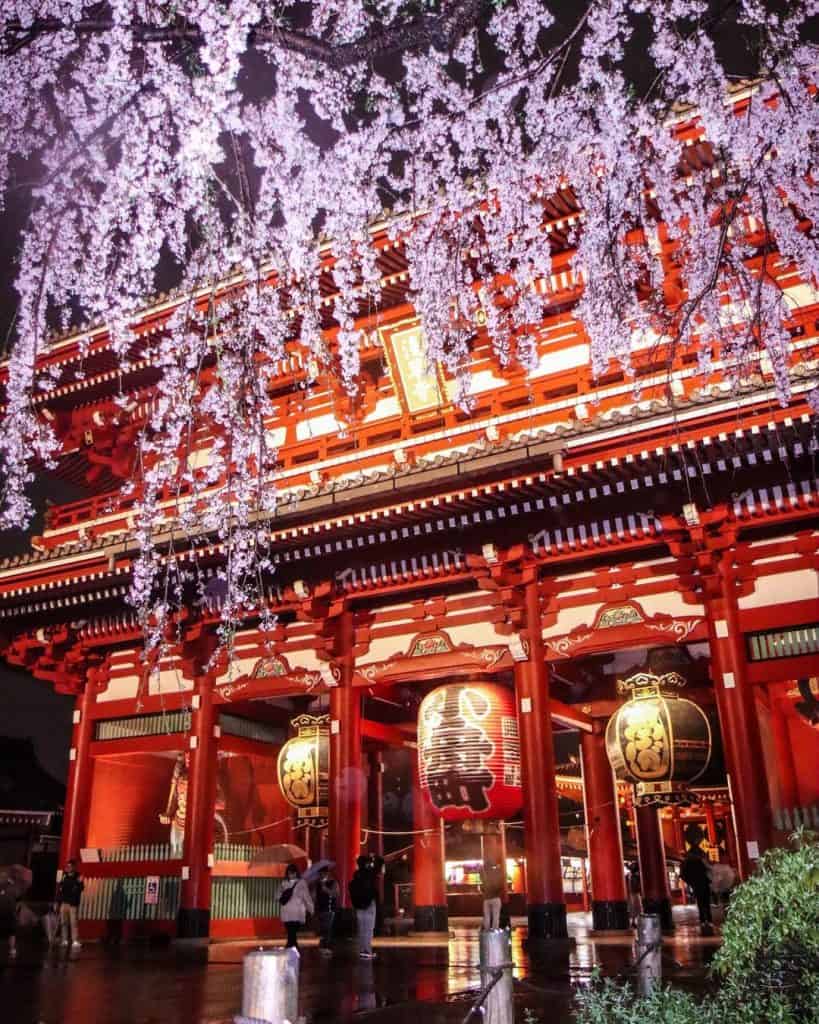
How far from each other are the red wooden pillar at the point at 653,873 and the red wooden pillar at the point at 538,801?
449 cm

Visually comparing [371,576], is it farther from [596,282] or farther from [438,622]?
[596,282]

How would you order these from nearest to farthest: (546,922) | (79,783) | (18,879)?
(546,922) → (79,783) → (18,879)

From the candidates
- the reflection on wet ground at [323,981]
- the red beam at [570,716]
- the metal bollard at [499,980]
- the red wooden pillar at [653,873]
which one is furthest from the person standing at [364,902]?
the metal bollard at [499,980]

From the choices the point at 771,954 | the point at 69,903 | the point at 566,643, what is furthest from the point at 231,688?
the point at 771,954

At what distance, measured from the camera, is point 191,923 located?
12055mm

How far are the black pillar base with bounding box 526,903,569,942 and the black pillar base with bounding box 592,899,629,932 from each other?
14.6ft

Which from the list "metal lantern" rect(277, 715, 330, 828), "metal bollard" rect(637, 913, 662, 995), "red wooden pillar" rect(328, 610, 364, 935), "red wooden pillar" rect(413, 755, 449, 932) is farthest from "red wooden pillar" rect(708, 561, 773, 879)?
"red wooden pillar" rect(413, 755, 449, 932)

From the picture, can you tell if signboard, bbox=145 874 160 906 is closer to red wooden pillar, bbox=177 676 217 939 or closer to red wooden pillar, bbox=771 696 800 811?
red wooden pillar, bbox=177 676 217 939

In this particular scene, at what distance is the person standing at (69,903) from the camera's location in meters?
11.9

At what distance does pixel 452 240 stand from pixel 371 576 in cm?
472

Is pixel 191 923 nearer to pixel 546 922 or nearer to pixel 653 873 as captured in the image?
→ pixel 546 922

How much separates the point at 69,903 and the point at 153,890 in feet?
4.37

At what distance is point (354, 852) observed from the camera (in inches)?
438

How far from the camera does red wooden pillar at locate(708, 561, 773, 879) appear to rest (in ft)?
29.4
